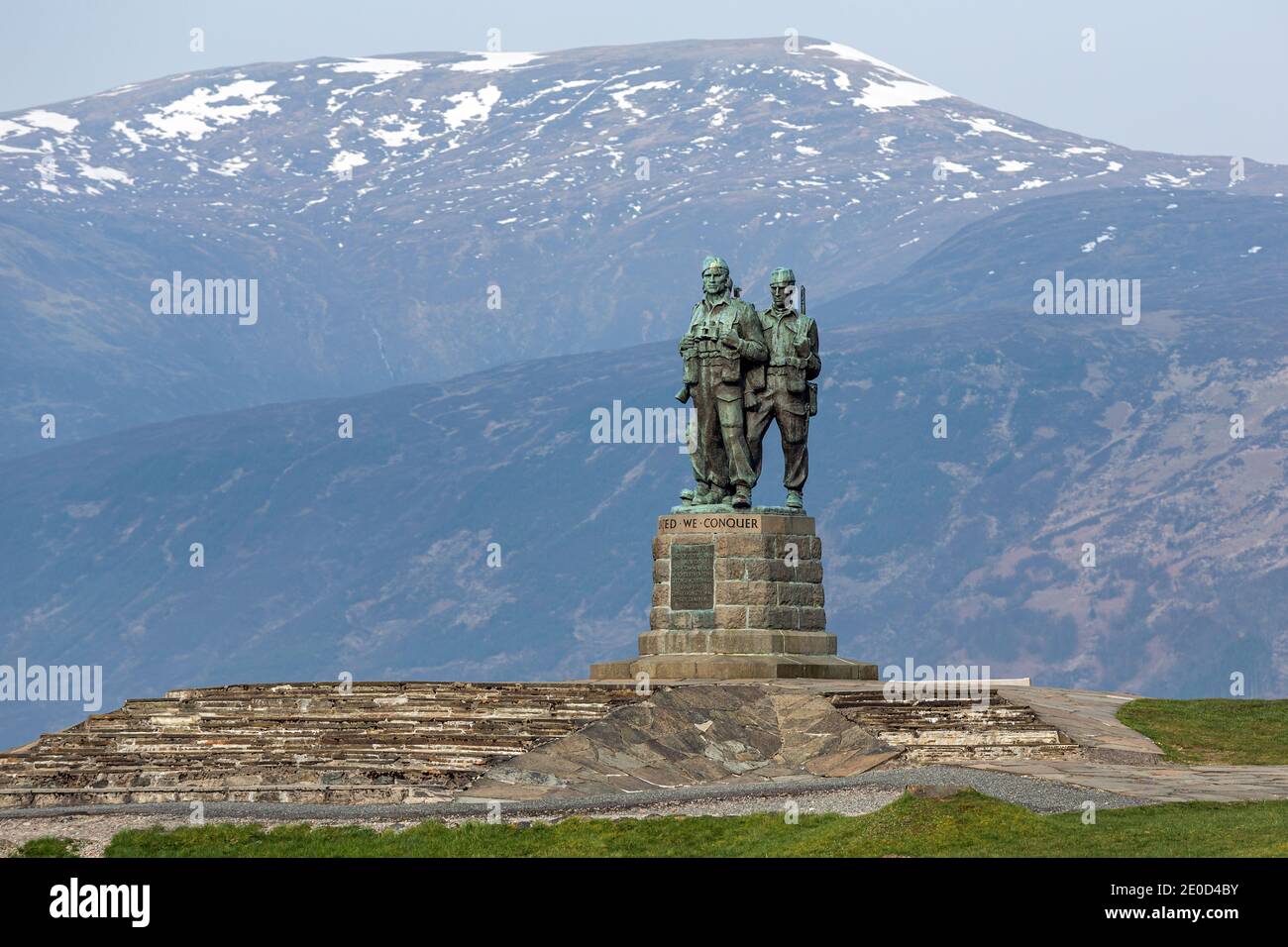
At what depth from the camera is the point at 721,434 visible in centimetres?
4722

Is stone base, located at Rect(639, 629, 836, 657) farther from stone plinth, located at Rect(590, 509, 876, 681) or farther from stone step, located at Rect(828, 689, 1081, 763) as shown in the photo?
stone step, located at Rect(828, 689, 1081, 763)

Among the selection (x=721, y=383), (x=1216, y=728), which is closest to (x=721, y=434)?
(x=721, y=383)

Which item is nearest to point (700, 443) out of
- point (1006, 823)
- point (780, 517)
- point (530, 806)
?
point (780, 517)

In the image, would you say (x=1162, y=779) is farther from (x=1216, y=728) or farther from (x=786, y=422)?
(x=786, y=422)

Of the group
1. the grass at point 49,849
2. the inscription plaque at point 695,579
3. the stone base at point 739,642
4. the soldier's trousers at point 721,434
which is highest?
the soldier's trousers at point 721,434

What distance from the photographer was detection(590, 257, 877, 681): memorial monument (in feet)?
147

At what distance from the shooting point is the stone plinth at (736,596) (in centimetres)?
4459

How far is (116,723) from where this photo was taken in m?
41.4

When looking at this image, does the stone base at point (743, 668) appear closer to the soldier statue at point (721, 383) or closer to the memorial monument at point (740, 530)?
the memorial monument at point (740, 530)

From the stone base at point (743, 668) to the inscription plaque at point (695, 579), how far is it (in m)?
1.15

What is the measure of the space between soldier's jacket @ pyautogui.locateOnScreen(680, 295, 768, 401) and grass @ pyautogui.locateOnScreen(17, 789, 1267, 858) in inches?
632

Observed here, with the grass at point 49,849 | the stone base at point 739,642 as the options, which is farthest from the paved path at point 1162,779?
the grass at point 49,849
